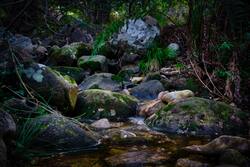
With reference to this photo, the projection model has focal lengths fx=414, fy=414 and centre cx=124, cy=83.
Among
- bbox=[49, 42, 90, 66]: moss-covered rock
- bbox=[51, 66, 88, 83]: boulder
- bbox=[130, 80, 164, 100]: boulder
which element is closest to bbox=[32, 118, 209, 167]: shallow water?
bbox=[130, 80, 164, 100]: boulder

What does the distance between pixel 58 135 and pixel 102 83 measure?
331 centimetres

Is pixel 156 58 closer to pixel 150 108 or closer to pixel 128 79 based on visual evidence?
pixel 128 79

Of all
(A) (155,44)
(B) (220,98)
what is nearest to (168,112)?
(B) (220,98)

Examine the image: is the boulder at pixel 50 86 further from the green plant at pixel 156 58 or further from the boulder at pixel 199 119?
the green plant at pixel 156 58

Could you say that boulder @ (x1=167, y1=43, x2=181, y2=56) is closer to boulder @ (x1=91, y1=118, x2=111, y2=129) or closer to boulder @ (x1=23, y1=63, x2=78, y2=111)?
boulder @ (x1=23, y1=63, x2=78, y2=111)

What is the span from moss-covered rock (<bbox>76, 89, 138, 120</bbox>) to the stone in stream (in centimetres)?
136

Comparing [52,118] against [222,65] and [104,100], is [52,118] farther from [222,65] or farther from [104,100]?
[222,65]

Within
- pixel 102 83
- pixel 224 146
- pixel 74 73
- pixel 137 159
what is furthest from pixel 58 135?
pixel 74 73

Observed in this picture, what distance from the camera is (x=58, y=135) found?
3758 millimetres

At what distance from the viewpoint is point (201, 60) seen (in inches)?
234

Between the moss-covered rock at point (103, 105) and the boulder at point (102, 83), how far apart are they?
1216mm

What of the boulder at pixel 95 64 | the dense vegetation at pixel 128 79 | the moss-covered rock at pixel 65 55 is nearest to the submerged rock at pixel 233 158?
the dense vegetation at pixel 128 79

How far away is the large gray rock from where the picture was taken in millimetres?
9680

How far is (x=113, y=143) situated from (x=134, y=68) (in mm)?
4827
